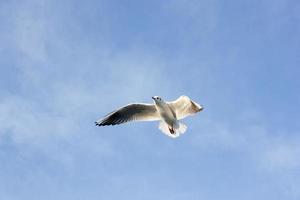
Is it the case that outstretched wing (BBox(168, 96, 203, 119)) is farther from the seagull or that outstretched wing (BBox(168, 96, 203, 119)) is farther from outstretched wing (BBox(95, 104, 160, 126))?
outstretched wing (BBox(95, 104, 160, 126))

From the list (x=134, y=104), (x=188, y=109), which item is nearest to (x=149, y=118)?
(x=134, y=104)

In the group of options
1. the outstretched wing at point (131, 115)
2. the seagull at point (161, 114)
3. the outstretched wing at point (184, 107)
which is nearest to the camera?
the outstretched wing at point (184, 107)

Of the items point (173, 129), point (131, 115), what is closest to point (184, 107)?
point (173, 129)

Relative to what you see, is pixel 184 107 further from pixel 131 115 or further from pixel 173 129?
pixel 131 115

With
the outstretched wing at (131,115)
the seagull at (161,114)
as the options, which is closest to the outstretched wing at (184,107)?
the seagull at (161,114)

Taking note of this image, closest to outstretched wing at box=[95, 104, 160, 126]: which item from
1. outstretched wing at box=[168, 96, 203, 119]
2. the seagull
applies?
the seagull

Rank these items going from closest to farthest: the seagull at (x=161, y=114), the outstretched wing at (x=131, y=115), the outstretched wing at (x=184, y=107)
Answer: the outstretched wing at (x=184, y=107), the seagull at (x=161, y=114), the outstretched wing at (x=131, y=115)

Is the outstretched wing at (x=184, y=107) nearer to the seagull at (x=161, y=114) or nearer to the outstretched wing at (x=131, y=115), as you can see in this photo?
the seagull at (x=161, y=114)

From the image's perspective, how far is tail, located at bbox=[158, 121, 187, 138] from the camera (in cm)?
1636

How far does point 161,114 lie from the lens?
16.4 meters

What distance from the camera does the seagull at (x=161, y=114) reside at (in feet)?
51.7

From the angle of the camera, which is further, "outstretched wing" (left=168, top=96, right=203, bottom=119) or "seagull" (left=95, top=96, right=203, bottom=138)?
"seagull" (left=95, top=96, right=203, bottom=138)

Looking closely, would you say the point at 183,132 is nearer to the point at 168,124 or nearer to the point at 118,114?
the point at 168,124

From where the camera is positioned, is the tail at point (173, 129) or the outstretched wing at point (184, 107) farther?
the tail at point (173, 129)
